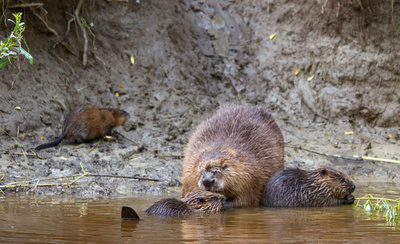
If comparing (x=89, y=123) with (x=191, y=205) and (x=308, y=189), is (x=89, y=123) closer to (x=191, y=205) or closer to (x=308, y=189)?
(x=191, y=205)

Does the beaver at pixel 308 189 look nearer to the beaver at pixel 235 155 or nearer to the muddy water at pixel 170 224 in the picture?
the beaver at pixel 235 155

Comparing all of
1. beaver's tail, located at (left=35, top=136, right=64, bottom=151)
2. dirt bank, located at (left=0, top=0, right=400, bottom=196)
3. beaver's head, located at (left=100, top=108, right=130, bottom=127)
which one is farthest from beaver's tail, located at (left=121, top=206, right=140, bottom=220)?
beaver's head, located at (left=100, top=108, right=130, bottom=127)

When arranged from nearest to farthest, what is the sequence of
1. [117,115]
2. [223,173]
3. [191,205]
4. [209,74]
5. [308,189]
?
[191,205] < [223,173] < [308,189] < [117,115] < [209,74]

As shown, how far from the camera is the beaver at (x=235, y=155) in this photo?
433 centimetres

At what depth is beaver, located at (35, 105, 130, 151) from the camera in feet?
19.8

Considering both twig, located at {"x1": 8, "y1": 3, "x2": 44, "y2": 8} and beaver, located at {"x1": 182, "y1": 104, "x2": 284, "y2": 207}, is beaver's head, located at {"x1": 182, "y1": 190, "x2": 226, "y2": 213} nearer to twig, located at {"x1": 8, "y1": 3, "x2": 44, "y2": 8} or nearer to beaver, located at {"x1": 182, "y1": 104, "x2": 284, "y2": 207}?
beaver, located at {"x1": 182, "y1": 104, "x2": 284, "y2": 207}

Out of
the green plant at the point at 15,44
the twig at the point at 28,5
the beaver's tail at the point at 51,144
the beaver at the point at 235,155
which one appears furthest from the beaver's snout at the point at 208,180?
the twig at the point at 28,5

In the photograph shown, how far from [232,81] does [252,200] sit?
3.56 m

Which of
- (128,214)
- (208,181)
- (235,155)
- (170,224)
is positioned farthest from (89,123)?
(170,224)

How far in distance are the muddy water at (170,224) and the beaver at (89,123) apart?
1.61 meters

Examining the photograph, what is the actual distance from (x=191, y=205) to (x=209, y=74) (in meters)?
4.04

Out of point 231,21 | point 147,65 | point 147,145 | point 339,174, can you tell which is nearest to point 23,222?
point 339,174

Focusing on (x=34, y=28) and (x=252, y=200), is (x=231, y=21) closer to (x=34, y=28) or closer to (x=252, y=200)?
(x=34, y=28)

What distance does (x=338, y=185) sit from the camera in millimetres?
4766
